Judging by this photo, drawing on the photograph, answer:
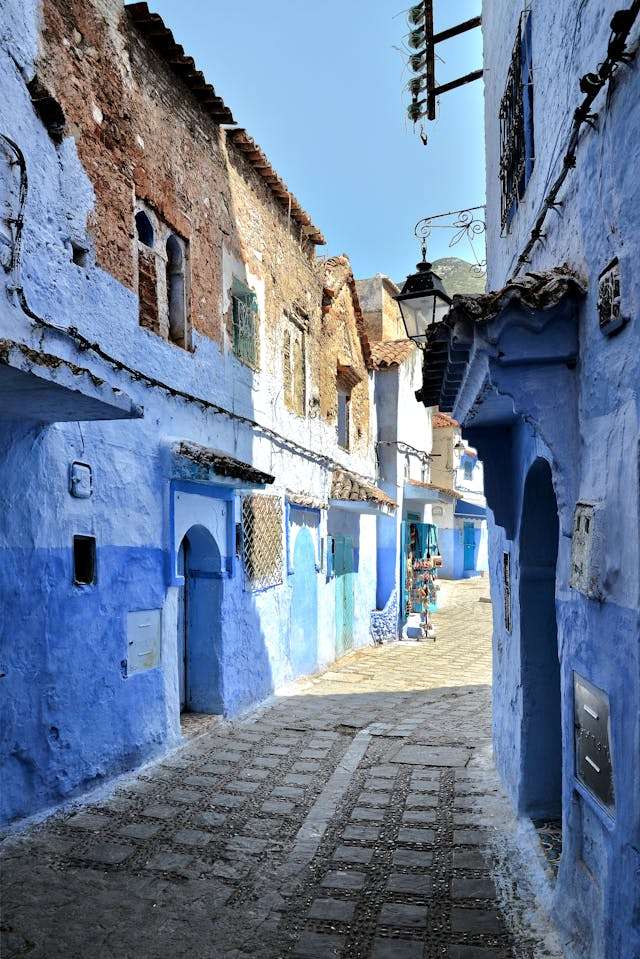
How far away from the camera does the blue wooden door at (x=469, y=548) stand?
98.2ft

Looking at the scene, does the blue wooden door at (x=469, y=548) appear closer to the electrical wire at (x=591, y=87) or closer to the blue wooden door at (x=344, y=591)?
the blue wooden door at (x=344, y=591)

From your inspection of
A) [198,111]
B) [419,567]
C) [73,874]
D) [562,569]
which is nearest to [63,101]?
[198,111]

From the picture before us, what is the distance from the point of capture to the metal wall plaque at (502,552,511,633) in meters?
5.94

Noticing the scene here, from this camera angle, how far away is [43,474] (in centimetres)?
564

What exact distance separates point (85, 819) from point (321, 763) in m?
2.41

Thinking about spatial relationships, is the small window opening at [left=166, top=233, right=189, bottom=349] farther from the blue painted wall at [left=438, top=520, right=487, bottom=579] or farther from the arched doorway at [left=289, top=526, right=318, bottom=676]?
the blue painted wall at [left=438, top=520, right=487, bottom=579]

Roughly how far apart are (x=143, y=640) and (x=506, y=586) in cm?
331

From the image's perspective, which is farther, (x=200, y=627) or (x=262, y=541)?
(x=262, y=541)

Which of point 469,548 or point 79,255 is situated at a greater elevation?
point 79,255

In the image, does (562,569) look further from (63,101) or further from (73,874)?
(63,101)

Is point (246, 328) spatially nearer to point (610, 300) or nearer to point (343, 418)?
point (343, 418)

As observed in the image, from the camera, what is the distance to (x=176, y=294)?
7.98 m

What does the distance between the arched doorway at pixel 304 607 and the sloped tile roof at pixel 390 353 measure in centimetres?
610

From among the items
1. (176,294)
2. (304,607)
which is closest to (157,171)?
(176,294)
